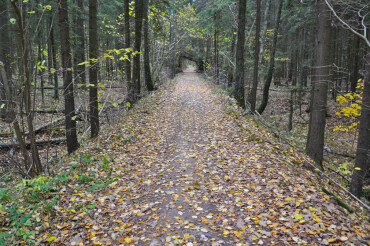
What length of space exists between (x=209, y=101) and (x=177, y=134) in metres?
6.36

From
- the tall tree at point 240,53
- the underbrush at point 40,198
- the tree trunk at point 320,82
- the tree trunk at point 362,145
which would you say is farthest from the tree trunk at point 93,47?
the tree trunk at point 362,145

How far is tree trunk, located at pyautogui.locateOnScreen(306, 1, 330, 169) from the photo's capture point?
7719mm

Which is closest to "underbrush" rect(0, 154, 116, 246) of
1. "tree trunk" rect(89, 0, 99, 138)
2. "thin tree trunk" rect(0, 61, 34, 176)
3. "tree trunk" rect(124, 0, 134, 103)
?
"thin tree trunk" rect(0, 61, 34, 176)

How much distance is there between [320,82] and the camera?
8.01m

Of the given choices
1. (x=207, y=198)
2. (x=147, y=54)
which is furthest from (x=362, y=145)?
(x=147, y=54)

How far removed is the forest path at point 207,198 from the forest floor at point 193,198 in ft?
0.07

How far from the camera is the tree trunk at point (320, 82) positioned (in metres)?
7.72

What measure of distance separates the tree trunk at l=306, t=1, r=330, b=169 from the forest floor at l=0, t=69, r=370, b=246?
2.35ft

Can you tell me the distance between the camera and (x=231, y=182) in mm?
6219

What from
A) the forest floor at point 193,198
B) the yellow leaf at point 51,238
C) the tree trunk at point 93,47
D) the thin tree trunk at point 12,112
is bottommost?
the yellow leaf at point 51,238

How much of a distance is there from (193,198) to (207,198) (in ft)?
→ 1.06

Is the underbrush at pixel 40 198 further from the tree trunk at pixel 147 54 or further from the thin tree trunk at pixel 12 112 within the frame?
the tree trunk at pixel 147 54

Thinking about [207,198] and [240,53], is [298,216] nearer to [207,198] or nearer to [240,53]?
[207,198]

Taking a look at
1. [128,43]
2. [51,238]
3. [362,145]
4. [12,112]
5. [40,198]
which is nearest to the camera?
[51,238]
